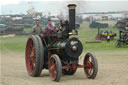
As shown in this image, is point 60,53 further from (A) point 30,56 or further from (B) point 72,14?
(A) point 30,56

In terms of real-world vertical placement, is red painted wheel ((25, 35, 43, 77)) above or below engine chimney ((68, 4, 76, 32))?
below

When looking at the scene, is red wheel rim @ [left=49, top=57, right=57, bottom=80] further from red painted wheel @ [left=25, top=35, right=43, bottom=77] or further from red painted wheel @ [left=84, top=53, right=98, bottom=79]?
red painted wheel @ [left=84, top=53, right=98, bottom=79]

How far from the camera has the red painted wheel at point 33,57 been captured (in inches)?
379

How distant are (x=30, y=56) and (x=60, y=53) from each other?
1.46m

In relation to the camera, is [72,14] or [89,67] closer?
[72,14]

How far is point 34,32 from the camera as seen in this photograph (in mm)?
11461

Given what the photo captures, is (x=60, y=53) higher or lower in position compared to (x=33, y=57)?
A: higher

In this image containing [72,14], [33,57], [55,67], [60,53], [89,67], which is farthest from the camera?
[33,57]

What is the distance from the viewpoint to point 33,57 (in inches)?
402

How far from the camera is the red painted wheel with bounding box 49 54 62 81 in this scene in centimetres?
858

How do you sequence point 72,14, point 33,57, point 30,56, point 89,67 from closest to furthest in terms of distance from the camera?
point 72,14, point 89,67, point 33,57, point 30,56

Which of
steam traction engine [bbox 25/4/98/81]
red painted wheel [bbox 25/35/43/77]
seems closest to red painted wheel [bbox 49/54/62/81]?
steam traction engine [bbox 25/4/98/81]

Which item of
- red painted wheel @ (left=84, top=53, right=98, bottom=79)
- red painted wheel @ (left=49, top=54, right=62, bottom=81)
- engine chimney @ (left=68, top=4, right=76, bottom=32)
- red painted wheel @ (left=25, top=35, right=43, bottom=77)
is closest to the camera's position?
red painted wheel @ (left=49, top=54, right=62, bottom=81)

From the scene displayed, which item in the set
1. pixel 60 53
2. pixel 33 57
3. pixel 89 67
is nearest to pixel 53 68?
pixel 60 53
